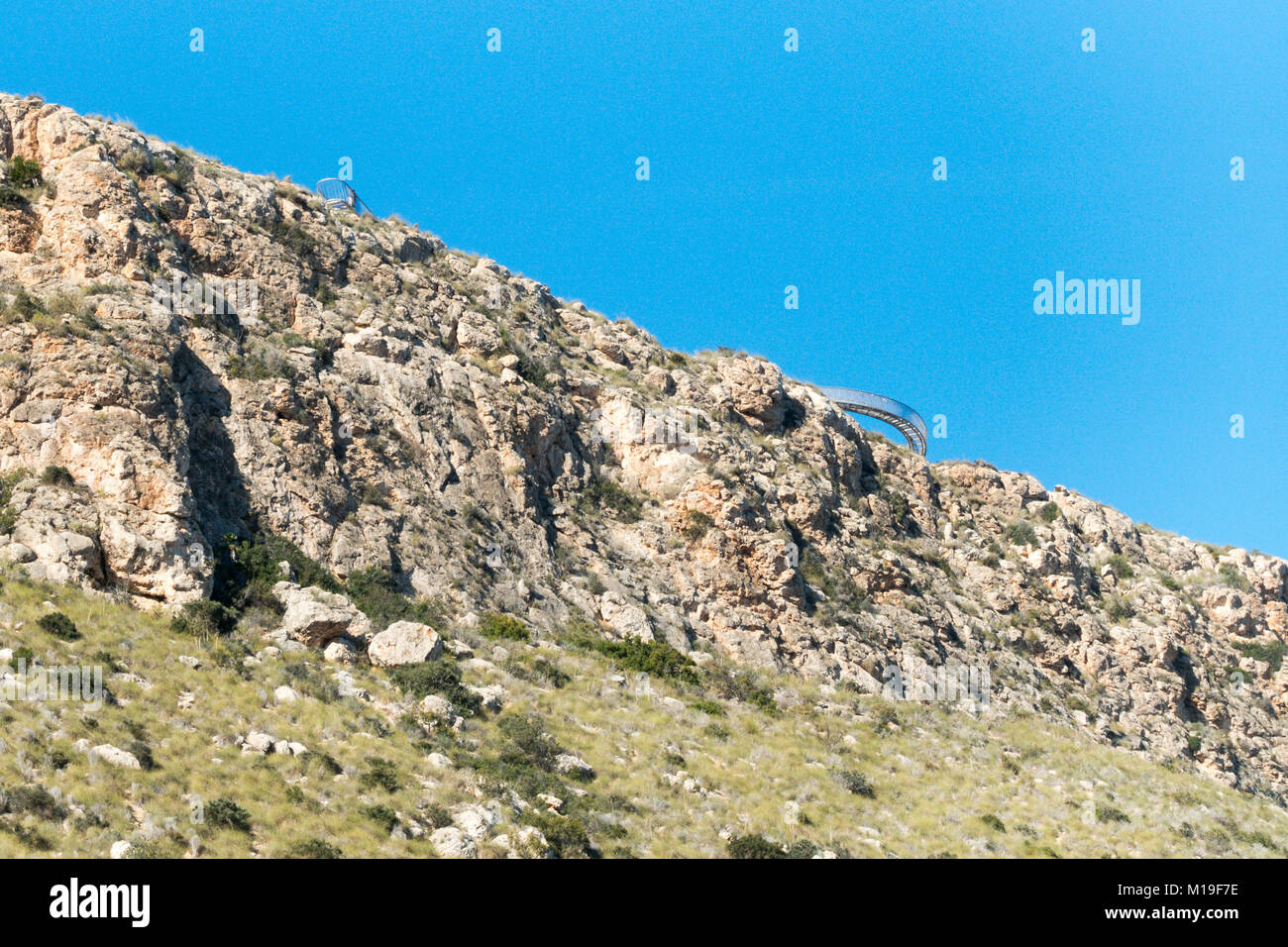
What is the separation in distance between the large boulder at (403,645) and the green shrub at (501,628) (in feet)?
10.5

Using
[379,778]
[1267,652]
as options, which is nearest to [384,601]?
[379,778]

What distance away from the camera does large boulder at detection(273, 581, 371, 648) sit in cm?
2562

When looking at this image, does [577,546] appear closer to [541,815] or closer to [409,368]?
[409,368]

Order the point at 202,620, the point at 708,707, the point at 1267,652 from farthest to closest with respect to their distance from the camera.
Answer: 1. the point at 1267,652
2. the point at 708,707
3. the point at 202,620

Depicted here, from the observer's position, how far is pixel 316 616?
25.6 m

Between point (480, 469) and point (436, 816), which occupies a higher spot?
point (480, 469)

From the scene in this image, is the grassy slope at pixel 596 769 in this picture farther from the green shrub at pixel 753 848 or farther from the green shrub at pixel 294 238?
the green shrub at pixel 294 238

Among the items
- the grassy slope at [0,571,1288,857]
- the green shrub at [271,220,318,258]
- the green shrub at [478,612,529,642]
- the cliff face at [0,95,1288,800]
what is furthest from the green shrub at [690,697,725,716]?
the green shrub at [271,220,318,258]

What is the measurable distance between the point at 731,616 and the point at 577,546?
5.94 metres

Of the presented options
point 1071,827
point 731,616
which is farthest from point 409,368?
point 1071,827

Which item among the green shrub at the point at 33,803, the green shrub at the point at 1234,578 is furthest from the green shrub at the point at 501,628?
the green shrub at the point at 1234,578

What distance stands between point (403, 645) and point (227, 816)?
30.0 feet

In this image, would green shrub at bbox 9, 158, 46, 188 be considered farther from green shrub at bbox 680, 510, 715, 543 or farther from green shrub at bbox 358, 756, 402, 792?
green shrub at bbox 680, 510, 715, 543

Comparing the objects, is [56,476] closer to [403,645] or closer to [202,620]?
[202,620]
